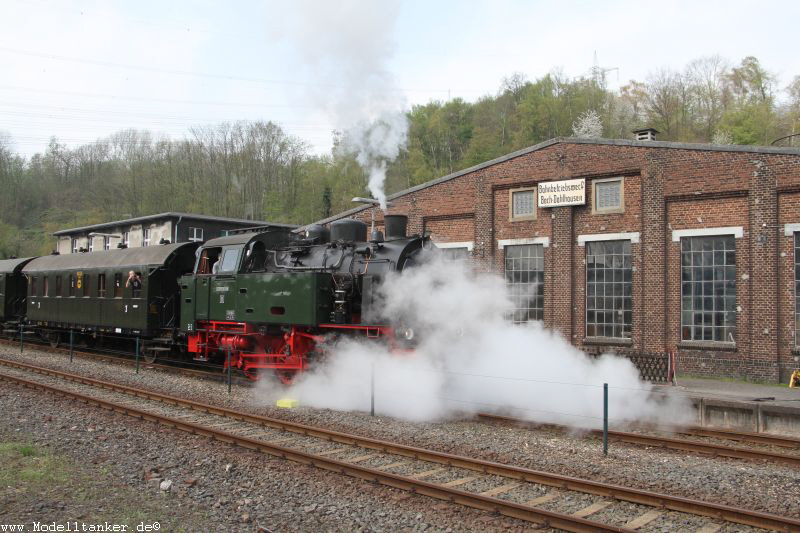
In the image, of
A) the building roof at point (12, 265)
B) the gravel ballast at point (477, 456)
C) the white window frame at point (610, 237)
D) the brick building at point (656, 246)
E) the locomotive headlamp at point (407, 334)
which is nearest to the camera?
the gravel ballast at point (477, 456)

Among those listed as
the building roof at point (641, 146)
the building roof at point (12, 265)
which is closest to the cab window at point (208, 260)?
the building roof at point (641, 146)

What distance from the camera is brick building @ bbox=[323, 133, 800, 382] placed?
1582 cm

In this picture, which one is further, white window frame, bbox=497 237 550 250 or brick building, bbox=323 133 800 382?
white window frame, bbox=497 237 550 250

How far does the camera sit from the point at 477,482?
22.8 feet

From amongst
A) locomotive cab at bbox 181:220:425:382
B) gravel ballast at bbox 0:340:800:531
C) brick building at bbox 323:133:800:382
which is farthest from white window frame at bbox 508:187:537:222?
gravel ballast at bbox 0:340:800:531

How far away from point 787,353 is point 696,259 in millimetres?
3265

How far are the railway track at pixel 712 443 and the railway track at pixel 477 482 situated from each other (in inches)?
113

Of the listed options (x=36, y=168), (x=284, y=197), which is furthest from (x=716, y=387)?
(x=36, y=168)

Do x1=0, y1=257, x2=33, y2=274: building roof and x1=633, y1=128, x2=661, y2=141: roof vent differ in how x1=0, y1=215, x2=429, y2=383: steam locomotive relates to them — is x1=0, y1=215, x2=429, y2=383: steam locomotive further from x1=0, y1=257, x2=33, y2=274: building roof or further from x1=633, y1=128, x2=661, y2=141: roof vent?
x1=633, y1=128, x2=661, y2=141: roof vent

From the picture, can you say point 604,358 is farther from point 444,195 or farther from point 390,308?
point 444,195

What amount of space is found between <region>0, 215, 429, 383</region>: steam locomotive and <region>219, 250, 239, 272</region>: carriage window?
2 centimetres

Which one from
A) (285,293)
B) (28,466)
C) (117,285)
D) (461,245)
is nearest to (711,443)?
(285,293)

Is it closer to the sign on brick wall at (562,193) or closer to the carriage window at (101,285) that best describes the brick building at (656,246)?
the sign on brick wall at (562,193)

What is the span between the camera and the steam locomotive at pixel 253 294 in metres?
11.7
